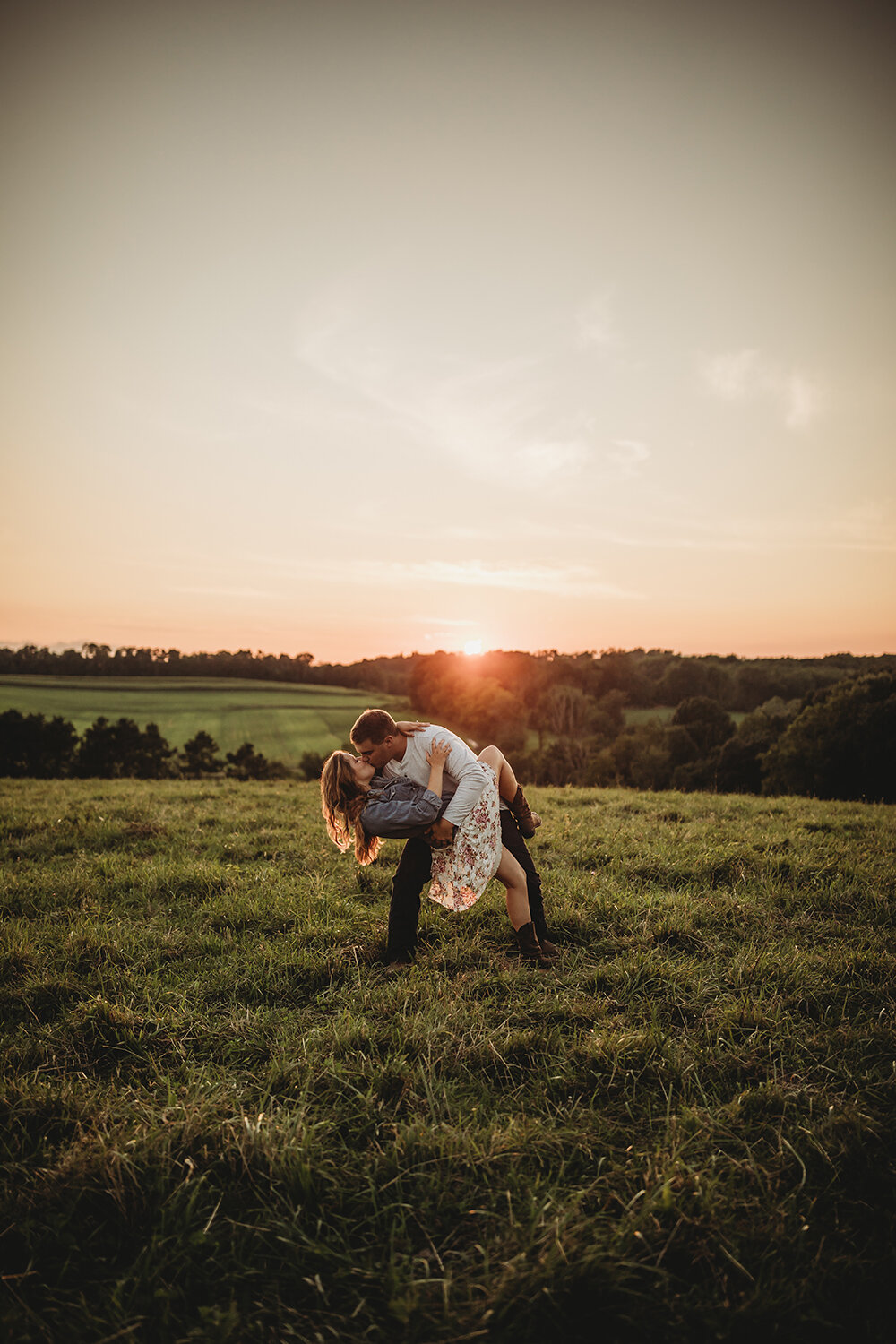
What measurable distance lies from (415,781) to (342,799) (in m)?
0.62

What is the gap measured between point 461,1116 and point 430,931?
7.44ft

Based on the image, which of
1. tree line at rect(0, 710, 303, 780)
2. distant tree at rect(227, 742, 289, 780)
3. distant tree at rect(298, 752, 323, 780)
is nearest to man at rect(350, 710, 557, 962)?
tree line at rect(0, 710, 303, 780)

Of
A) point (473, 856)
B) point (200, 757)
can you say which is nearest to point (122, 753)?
point (200, 757)

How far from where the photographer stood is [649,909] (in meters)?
5.56

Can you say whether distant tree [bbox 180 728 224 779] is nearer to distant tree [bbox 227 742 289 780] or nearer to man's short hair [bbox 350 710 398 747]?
distant tree [bbox 227 742 289 780]

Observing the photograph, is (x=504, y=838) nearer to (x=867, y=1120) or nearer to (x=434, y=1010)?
(x=434, y=1010)

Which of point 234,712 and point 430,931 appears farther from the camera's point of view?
point 234,712

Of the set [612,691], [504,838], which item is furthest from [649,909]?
[612,691]

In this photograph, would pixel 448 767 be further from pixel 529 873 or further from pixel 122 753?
pixel 122 753

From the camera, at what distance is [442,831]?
4559 mm

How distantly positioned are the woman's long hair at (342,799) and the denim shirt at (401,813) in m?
0.22

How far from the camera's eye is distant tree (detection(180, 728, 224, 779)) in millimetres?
42281

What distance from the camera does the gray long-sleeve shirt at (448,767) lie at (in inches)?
186

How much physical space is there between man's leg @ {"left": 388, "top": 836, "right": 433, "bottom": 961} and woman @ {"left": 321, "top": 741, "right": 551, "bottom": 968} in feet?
0.38
